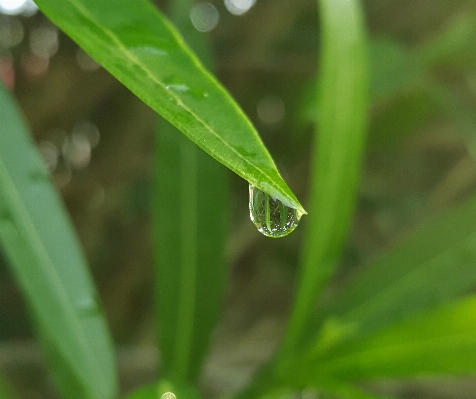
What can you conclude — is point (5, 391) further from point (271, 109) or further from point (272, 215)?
point (271, 109)

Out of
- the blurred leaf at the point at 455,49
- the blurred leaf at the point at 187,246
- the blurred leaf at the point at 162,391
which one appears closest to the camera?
the blurred leaf at the point at 162,391

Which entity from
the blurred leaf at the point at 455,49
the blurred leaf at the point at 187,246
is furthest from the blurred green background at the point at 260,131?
the blurred leaf at the point at 187,246

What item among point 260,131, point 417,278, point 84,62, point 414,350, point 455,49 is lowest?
point 414,350

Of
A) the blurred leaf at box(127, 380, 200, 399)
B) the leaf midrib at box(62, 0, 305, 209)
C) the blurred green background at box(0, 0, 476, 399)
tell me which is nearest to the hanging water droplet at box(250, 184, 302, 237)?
the leaf midrib at box(62, 0, 305, 209)

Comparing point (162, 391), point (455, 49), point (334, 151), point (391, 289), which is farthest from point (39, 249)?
point (455, 49)

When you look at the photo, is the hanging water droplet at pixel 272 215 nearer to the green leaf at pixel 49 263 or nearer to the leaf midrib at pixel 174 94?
the leaf midrib at pixel 174 94

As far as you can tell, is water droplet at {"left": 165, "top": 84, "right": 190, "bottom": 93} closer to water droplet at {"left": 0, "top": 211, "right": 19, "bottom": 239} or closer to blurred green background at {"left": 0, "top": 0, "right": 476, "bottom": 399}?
water droplet at {"left": 0, "top": 211, "right": 19, "bottom": 239}
